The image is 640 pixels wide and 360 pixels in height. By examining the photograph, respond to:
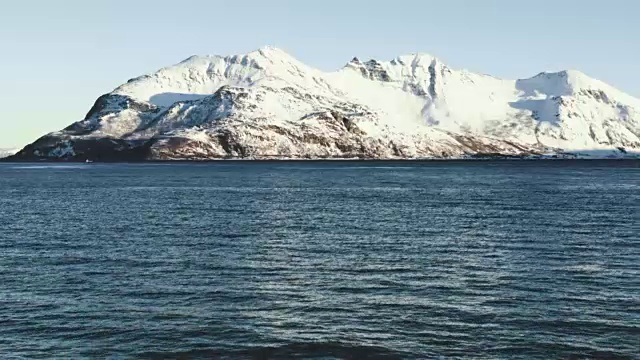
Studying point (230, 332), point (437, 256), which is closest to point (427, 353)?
point (230, 332)

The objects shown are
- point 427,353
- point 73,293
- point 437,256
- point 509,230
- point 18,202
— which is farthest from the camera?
point 18,202

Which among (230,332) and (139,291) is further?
(139,291)

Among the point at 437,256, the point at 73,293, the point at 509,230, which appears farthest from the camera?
the point at 509,230

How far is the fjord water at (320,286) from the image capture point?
41.9m

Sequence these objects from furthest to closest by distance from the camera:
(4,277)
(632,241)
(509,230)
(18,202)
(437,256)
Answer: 1. (18,202)
2. (509,230)
3. (632,241)
4. (437,256)
5. (4,277)

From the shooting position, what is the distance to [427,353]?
131 feet

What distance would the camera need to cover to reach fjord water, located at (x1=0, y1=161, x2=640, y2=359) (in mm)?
41938

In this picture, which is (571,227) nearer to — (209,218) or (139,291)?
(209,218)

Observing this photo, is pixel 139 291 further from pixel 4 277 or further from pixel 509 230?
pixel 509 230

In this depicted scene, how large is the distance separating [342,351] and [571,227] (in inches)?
2500

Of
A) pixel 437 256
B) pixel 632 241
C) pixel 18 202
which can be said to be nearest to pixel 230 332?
pixel 437 256

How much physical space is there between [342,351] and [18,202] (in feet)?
377

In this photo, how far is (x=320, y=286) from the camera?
56.5 metres

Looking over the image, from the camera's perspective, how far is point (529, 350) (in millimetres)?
40656
